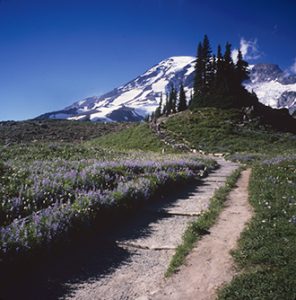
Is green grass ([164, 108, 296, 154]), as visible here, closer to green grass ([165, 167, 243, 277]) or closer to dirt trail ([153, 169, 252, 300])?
green grass ([165, 167, 243, 277])

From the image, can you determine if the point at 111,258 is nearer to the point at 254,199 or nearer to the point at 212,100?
the point at 254,199

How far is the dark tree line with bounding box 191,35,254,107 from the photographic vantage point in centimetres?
6650

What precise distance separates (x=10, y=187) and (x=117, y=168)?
6.56m

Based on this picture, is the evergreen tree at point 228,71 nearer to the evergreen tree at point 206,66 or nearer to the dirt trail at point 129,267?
the evergreen tree at point 206,66

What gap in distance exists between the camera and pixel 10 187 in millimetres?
9367

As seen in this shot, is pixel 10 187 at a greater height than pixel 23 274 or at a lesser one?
greater

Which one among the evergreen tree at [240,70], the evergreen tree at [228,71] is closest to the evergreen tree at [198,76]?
the evergreen tree at [228,71]

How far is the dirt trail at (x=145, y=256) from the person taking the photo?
535 centimetres

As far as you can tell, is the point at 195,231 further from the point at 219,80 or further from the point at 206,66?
the point at 206,66

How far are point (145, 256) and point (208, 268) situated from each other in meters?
1.47

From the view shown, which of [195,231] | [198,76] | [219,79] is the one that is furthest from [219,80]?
[195,231]

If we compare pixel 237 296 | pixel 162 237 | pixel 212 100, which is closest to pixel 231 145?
pixel 212 100

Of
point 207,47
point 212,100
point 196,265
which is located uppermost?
point 207,47

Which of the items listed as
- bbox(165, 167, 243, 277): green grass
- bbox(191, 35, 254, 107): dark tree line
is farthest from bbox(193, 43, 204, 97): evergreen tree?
bbox(165, 167, 243, 277): green grass
